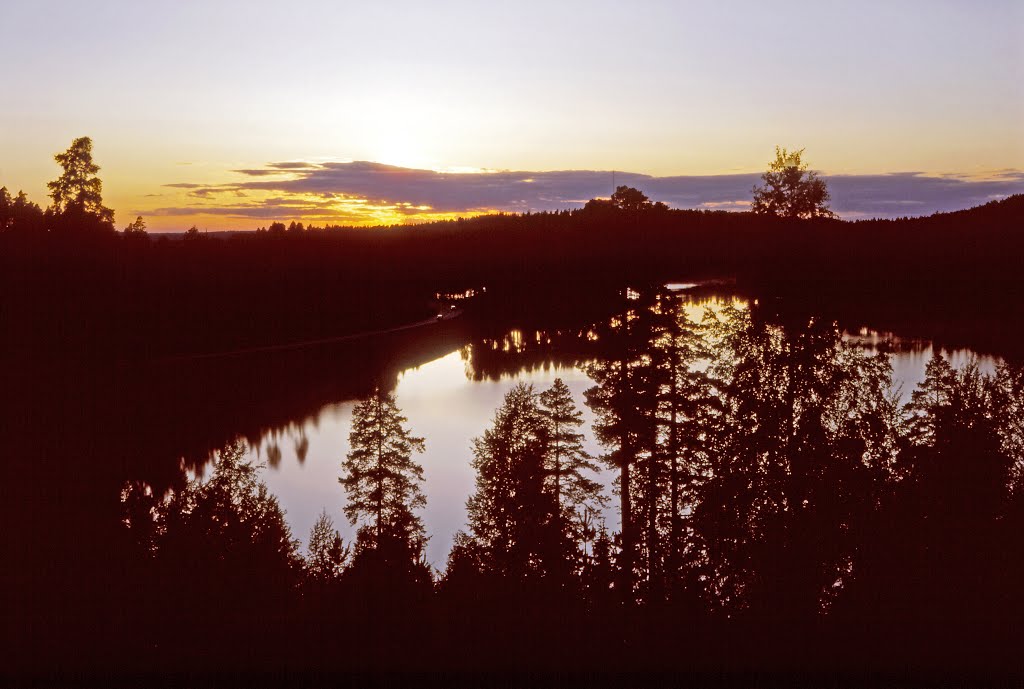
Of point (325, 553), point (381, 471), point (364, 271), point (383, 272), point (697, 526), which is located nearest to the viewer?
point (697, 526)

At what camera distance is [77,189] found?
76375 mm

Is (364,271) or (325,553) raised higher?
(364,271)

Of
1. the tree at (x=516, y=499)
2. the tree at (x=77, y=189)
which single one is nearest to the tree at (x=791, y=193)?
the tree at (x=516, y=499)

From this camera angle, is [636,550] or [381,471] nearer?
[636,550]

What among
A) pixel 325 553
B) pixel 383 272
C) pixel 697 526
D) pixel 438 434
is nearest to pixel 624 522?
pixel 697 526

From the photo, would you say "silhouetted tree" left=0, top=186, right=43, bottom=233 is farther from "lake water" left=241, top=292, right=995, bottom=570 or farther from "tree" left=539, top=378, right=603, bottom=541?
"tree" left=539, top=378, right=603, bottom=541

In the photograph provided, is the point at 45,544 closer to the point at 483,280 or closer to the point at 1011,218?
the point at 1011,218

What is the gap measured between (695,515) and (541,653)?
13.4m

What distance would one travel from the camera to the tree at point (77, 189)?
73.0 metres

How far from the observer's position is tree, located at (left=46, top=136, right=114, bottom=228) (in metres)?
73.0

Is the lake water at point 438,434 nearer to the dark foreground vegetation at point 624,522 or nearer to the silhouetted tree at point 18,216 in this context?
the dark foreground vegetation at point 624,522

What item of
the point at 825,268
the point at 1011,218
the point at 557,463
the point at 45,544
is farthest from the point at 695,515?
the point at 1011,218

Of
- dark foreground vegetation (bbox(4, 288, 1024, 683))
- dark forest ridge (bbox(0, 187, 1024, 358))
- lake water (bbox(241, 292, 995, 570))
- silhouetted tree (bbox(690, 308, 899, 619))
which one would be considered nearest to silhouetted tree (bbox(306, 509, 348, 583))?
dark foreground vegetation (bbox(4, 288, 1024, 683))

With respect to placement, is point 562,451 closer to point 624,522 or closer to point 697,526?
point 624,522
